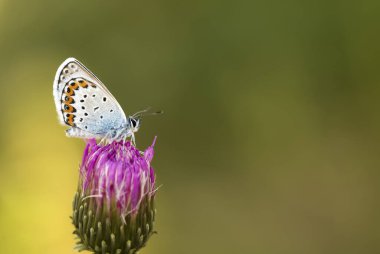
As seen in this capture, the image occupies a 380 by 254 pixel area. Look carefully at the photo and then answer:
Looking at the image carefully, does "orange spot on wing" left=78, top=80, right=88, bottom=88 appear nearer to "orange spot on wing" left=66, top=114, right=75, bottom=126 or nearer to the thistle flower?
"orange spot on wing" left=66, top=114, right=75, bottom=126

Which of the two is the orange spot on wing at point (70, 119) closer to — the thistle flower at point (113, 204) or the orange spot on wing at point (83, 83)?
the orange spot on wing at point (83, 83)

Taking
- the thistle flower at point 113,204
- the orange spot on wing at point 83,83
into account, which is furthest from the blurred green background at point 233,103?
the thistle flower at point 113,204

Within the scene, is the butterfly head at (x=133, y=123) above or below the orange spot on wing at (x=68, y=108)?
below

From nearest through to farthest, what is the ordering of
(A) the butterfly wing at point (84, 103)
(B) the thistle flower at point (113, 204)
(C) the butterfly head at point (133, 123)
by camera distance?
(B) the thistle flower at point (113, 204) < (A) the butterfly wing at point (84, 103) < (C) the butterfly head at point (133, 123)

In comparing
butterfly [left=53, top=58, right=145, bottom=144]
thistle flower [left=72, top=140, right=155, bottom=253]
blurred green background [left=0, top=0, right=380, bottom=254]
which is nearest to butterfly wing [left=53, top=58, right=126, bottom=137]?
butterfly [left=53, top=58, right=145, bottom=144]

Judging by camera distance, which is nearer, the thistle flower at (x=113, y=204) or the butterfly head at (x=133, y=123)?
the thistle flower at (x=113, y=204)

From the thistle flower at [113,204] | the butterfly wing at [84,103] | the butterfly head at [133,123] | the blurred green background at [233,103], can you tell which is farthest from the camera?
the blurred green background at [233,103]
